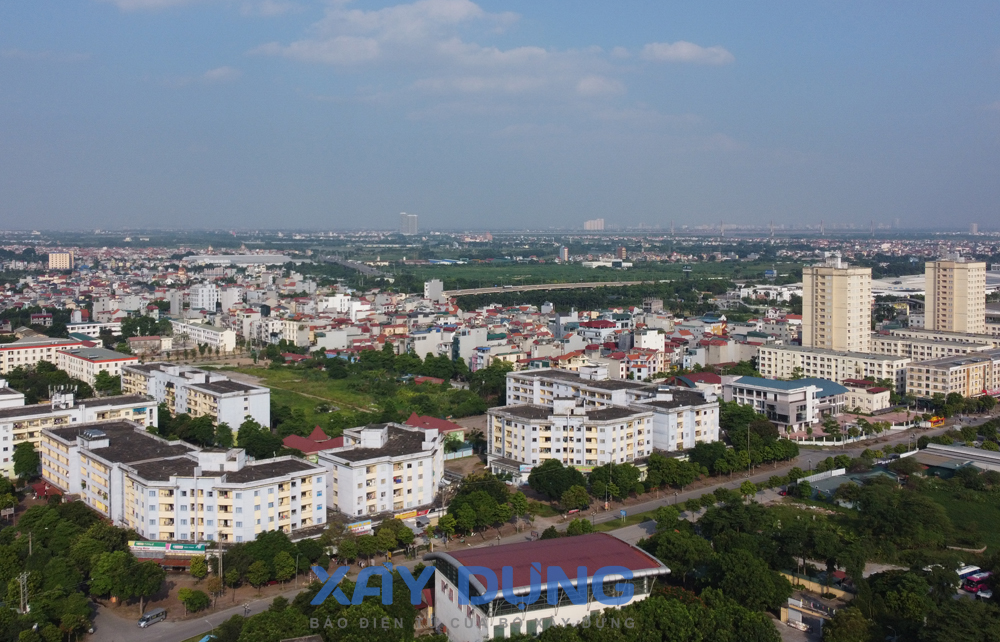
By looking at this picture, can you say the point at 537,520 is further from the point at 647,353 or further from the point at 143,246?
the point at 143,246

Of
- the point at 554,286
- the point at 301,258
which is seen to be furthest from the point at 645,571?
the point at 301,258

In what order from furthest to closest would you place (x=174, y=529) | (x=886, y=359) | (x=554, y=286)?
(x=554, y=286), (x=886, y=359), (x=174, y=529)

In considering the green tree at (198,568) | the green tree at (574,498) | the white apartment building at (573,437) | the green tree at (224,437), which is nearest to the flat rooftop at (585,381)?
the white apartment building at (573,437)

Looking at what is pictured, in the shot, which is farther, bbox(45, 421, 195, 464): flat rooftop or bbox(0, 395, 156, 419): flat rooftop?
bbox(0, 395, 156, 419): flat rooftop

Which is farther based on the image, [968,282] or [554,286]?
[554,286]

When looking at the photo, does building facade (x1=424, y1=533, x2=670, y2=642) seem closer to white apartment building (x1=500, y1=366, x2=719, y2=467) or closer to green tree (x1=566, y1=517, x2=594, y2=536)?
green tree (x1=566, y1=517, x2=594, y2=536)

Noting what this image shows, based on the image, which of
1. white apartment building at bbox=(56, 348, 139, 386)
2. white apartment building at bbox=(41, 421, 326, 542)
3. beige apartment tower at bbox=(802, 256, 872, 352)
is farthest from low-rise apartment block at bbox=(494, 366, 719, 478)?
white apartment building at bbox=(56, 348, 139, 386)
